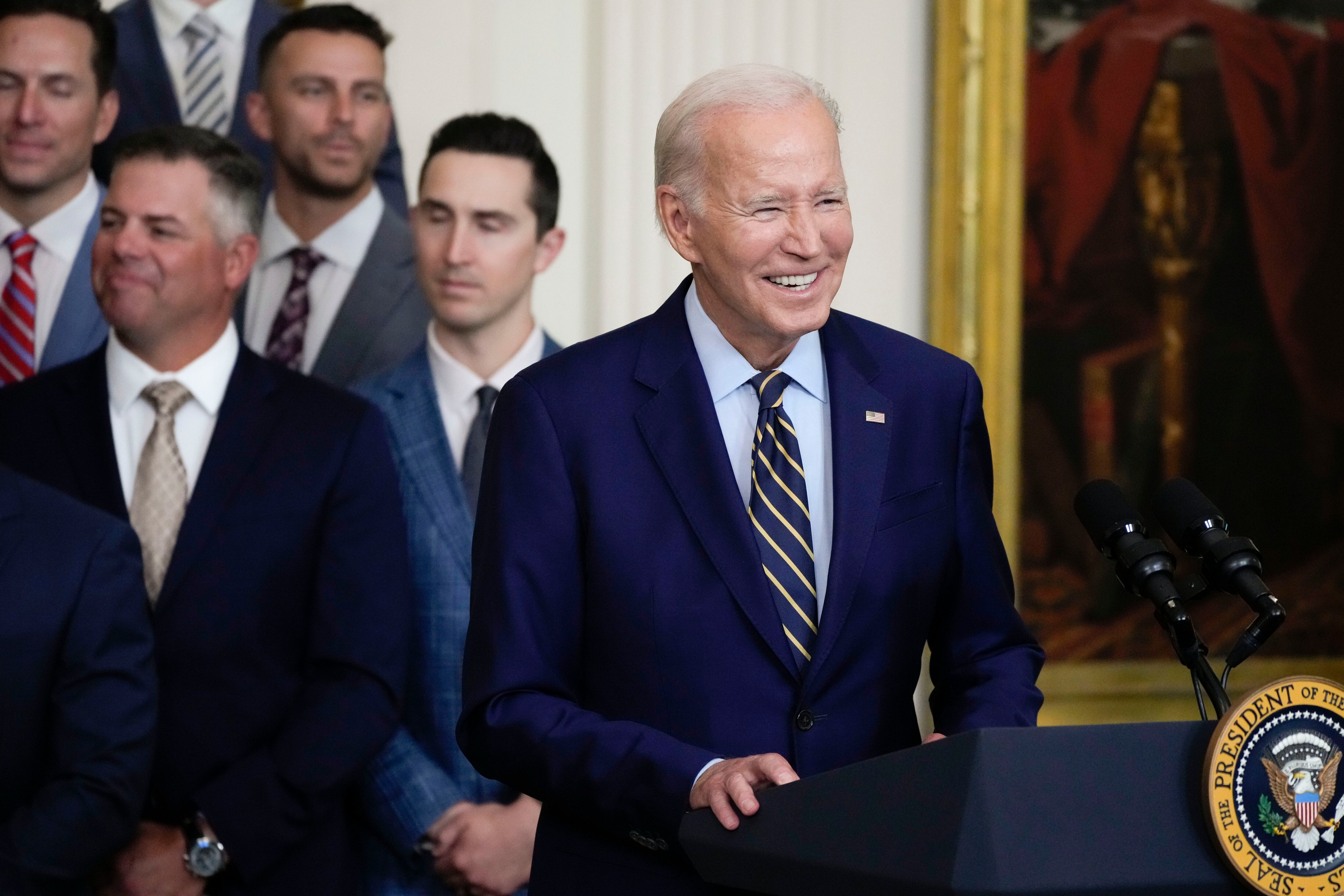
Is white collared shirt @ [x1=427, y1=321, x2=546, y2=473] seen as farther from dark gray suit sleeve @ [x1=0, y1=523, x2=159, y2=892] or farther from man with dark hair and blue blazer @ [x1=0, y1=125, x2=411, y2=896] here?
dark gray suit sleeve @ [x1=0, y1=523, x2=159, y2=892]

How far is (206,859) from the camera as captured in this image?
10.2ft

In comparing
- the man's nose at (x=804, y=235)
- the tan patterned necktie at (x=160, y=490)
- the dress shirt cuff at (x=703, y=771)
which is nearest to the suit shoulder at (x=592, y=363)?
the man's nose at (x=804, y=235)

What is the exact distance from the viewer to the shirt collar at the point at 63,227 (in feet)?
13.1

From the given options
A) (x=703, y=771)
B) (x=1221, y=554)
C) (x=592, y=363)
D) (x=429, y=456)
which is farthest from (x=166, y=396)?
(x=1221, y=554)

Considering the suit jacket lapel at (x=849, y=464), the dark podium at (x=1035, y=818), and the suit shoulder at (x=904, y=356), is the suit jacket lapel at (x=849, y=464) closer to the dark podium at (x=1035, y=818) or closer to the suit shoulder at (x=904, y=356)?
the suit shoulder at (x=904, y=356)

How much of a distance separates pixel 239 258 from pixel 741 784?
239cm

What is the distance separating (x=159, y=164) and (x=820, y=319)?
2.05 metres

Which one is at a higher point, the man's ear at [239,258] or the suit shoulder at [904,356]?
the suit shoulder at [904,356]

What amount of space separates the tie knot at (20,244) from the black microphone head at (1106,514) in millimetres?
3020

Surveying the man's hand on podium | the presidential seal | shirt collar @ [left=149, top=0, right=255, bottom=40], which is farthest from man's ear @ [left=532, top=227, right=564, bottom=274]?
the presidential seal

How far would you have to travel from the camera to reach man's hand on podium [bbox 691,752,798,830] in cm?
165

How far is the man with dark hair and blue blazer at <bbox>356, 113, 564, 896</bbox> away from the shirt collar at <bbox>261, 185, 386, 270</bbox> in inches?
8.4

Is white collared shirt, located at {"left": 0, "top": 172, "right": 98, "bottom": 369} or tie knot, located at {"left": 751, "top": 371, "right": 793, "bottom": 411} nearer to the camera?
tie knot, located at {"left": 751, "top": 371, "right": 793, "bottom": 411}

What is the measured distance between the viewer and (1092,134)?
4.72 metres
